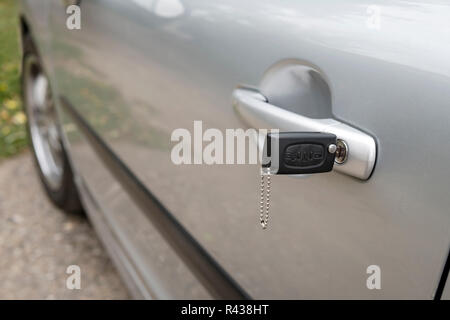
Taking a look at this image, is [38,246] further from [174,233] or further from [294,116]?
[294,116]

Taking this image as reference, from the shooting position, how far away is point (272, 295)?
1.06m

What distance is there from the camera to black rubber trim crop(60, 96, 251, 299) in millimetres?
1168

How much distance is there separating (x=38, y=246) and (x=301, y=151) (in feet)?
6.60

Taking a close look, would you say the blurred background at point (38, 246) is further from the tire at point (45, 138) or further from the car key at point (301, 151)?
the car key at point (301, 151)

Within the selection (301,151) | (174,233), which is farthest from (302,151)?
(174,233)

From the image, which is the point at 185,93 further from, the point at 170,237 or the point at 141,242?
the point at 141,242

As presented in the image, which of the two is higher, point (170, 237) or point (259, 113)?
point (259, 113)

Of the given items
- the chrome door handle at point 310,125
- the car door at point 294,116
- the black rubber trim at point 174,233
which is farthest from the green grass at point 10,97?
the chrome door handle at point 310,125

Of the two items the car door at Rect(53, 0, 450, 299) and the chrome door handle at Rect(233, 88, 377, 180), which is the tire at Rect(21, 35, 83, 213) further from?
the chrome door handle at Rect(233, 88, 377, 180)

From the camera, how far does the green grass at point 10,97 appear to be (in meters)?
3.44

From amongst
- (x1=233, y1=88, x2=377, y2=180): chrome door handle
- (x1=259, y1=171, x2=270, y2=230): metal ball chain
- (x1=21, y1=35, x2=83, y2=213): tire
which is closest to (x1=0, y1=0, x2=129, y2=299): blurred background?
(x1=21, y1=35, x2=83, y2=213): tire

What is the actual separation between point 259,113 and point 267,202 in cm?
17

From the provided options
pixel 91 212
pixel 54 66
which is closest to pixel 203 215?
pixel 91 212

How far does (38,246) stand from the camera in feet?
8.07
